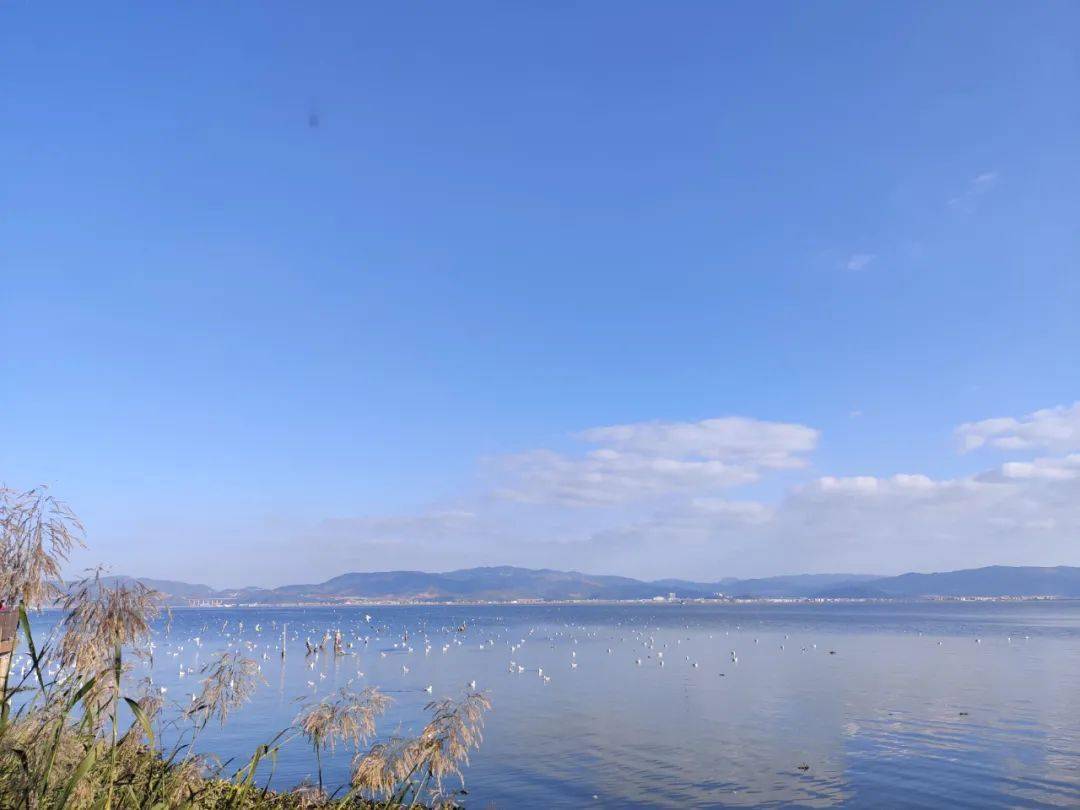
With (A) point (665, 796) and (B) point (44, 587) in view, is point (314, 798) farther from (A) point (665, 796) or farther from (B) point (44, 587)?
(A) point (665, 796)

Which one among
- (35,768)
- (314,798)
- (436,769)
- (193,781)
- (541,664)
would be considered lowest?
(541,664)

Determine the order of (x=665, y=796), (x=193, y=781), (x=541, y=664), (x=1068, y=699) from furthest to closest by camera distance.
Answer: (x=541, y=664) → (x=1068, y=699) → (x=665, y=796) → (x=193, y=781)

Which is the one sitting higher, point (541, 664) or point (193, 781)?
point (193, 781)

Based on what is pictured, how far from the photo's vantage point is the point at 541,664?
81375mm

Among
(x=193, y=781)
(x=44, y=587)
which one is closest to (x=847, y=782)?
(x=193, y=781)

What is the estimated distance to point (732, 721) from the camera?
46.4 metres

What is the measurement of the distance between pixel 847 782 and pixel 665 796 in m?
8.64

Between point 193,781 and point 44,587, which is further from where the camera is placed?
point 193,781

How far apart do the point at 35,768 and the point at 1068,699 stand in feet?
217

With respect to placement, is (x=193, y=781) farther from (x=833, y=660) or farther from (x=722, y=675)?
(x=833, y=660)

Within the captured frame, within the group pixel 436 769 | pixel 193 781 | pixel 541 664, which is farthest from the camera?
pixel 541 664

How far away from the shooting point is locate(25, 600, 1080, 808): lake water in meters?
31.3

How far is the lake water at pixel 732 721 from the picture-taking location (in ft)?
103

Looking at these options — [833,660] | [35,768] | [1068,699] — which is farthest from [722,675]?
[35,768]
